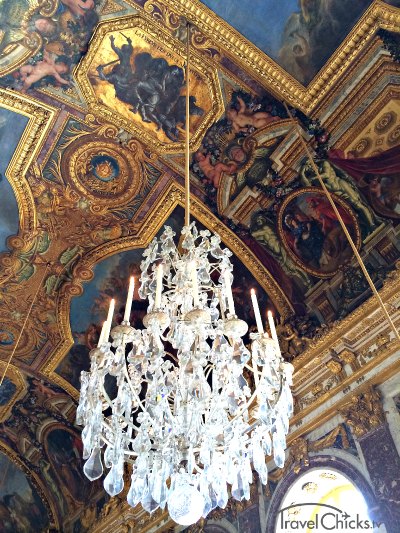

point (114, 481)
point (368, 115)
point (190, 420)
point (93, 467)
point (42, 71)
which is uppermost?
point (42, 71)

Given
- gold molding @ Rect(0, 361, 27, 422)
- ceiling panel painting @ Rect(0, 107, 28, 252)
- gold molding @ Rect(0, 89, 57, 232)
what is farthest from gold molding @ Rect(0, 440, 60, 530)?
gold molding @ Rect(0, 89, 57, 232)

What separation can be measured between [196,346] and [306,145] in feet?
14.6

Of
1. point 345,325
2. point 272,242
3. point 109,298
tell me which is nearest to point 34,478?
point 109,298

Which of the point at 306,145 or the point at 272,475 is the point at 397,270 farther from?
the point at 272,475

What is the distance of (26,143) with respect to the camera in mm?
8656

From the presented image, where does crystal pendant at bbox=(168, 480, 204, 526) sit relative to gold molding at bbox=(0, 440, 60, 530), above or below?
below

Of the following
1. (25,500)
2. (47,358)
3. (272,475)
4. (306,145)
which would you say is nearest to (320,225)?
(306,145)

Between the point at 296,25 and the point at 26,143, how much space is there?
446cm

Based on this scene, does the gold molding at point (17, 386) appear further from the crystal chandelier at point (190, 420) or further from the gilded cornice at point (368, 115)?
the gilded cornice at point (368, 115)

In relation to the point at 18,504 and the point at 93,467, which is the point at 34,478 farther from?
the point at 93,467

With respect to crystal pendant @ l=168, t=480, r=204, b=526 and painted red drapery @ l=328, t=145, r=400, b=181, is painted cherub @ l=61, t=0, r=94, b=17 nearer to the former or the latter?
painted red drapery @ l=328, t=145, r=400, b=181

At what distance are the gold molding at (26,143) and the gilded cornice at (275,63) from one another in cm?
255

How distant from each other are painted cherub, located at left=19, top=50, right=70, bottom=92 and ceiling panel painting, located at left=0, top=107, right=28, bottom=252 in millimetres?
533

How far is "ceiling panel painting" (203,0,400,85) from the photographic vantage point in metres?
7.13
